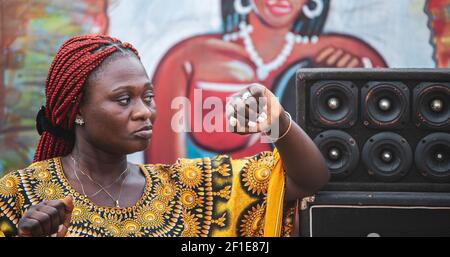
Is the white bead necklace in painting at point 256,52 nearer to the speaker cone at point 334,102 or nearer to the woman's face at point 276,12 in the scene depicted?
the woman's face at point 276,12

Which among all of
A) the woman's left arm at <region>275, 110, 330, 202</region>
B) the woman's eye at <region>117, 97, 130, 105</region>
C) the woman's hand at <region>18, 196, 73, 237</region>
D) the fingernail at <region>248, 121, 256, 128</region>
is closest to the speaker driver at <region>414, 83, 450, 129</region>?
the woman's left arm at <region>275, 110, 330, 202</region>

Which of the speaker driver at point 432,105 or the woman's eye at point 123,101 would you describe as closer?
the woman's eye at point 123,101

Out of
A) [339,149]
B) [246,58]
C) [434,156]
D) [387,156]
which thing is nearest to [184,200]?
[339,149]

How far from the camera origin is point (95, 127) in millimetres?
3070

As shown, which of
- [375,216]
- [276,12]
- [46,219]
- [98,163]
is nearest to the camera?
[46,219]

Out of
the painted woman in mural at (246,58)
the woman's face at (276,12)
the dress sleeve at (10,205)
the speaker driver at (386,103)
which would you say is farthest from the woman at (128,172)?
the woman's face at (276,12)

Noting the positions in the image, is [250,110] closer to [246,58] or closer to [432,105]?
[432,105]

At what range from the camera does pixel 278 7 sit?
5602 millimetres

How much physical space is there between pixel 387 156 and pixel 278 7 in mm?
2362

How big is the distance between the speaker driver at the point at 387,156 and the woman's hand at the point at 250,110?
75cm

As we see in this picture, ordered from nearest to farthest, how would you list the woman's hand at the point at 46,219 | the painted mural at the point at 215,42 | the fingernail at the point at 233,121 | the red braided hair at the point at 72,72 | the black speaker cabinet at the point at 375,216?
the woman's hand at the point at 46,219 → the fingernail at the point at 233,121 → the red braided hair at the point at 72,72 → the black speaker cabinet at the point at 375,216 → the painted mural at the point at 215,42

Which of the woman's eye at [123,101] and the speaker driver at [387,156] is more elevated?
the woman's eye at [123,101]

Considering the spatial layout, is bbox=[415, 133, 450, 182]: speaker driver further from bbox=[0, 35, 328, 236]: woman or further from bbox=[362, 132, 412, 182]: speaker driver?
bbox=[0, 35, 328, 236]: woman

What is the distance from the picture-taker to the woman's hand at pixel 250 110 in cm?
279
